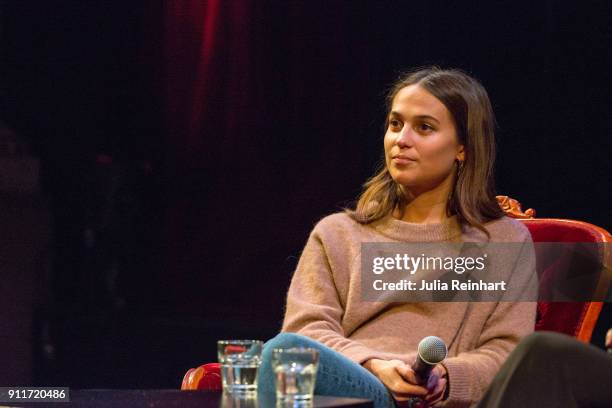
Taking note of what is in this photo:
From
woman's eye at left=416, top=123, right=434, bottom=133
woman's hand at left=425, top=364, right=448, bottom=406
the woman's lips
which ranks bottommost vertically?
woman's hand at left=425, top=364, right=448, bottom=406

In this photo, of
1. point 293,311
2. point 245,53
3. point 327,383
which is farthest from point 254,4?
point 327,383

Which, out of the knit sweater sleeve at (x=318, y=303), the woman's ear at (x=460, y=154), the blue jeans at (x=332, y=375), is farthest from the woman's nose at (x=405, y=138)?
the blue jeans at (x=332, y=375)

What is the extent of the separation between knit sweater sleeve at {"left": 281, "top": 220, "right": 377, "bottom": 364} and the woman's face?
0.70ft

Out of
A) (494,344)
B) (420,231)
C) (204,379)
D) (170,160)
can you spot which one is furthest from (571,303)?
(170,160)

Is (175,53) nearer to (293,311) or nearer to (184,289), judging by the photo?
(184,289)

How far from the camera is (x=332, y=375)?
1458 millimetres

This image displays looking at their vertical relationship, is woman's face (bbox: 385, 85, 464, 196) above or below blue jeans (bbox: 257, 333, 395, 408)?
above

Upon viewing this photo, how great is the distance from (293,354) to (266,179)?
222cm

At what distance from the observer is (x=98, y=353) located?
3602 mm

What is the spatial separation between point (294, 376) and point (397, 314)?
58cm

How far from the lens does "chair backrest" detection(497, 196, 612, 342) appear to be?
5.86ft

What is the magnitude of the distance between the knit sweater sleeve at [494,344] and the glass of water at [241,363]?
35cm

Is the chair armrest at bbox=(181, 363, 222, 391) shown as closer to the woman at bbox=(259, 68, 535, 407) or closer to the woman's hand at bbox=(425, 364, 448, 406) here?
the woman at bbox=(259, 68, 535, 407)

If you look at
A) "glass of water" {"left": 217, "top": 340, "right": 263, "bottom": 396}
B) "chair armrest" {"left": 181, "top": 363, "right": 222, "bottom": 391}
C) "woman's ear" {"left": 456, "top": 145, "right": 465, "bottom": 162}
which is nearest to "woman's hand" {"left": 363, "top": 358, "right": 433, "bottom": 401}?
"glass of water" {"left": 217, "top": 340, "right": 263, "bottom": 396}
